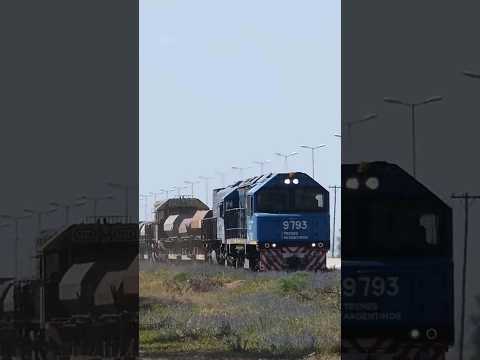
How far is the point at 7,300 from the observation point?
703 inches

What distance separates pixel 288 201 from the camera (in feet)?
114

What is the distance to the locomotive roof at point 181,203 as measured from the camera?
2124 inches

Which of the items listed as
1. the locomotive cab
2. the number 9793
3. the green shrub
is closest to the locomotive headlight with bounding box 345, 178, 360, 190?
the green shrub

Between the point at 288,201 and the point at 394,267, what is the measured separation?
65.3 ft

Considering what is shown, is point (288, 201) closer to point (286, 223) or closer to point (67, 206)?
point (286, 223)

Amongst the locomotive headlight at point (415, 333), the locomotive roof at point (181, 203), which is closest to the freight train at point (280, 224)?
the locomotive roof at point (181, 203)

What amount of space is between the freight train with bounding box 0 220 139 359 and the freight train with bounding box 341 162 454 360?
10.5ft

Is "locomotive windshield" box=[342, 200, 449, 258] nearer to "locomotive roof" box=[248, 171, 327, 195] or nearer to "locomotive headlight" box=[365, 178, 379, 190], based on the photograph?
"locomotive headlight" box=[365, 178, 379, 190]

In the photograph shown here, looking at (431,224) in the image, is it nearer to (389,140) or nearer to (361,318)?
(361,318)

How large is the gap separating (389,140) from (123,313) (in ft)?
18.0

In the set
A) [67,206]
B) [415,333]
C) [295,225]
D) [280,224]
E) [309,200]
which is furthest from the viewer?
[309,200]

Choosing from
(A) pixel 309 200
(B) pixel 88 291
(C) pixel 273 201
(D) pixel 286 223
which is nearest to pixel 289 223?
(D) pixel 286 223

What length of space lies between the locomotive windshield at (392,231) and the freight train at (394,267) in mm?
14

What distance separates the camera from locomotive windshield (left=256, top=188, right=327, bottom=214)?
3462 cm
